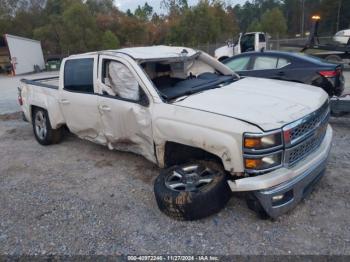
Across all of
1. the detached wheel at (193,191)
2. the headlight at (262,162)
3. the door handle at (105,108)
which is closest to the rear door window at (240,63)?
the door handle at (105,108)

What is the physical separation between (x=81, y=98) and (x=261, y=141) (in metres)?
2.82

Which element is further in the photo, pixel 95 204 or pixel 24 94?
pixel 24 94

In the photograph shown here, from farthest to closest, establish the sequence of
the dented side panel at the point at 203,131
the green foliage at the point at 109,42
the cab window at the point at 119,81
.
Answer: the green foliage at the point at 109,42 < the cab window at the point at 119,81 < the dented side panel at the point at 203,131

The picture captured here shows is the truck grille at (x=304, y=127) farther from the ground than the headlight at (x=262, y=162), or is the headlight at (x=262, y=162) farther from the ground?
the truck grille at (x=304, y=127)

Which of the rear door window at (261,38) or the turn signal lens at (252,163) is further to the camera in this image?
the rear door window at (261,38)

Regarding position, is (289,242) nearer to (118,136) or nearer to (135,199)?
(135,199)

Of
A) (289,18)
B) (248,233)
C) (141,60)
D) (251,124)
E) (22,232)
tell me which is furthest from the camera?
(289,18)

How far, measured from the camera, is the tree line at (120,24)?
39.3 meters

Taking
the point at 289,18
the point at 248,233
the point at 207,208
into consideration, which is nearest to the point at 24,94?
the point at 207,208

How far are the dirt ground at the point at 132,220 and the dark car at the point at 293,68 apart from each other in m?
2.56

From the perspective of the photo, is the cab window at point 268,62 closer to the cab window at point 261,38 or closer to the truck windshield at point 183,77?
the truck windshield at point 183,77

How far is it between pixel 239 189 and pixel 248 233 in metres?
0.47

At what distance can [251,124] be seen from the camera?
2.83 metres

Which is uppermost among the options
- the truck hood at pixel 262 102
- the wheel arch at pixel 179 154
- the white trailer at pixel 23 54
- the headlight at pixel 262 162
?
the truck hood at pixel 262 102
